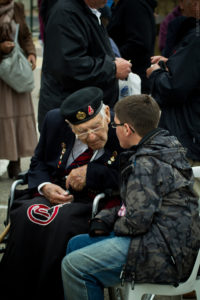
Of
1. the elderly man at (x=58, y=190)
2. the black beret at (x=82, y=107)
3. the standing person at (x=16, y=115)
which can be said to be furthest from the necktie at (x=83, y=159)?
the standing person at (x=16, y=115)

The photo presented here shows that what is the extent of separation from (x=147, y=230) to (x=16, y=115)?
110 inches

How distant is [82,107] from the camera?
258 centimetres

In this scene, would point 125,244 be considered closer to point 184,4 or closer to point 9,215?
point 9,215

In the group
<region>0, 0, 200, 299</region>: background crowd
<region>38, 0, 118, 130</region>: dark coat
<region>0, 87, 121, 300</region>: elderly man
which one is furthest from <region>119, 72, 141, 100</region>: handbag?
<region>0, 87, 121, 300</region>: elderly man

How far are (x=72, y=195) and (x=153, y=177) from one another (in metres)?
0.80

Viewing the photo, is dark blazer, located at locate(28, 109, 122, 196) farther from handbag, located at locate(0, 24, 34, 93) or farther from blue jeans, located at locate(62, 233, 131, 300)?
handbag, located at locate(0, 24, 34, 93)

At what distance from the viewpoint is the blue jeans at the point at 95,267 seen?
214cm

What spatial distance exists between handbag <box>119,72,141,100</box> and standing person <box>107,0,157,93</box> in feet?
3.13

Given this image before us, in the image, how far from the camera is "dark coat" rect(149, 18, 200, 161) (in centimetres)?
294

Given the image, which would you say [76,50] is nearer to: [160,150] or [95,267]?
[160,150]

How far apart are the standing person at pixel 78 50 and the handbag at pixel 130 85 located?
0.40ft

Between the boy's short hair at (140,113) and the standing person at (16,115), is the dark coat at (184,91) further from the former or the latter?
the standing person at (16,115)

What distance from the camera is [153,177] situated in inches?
81.8

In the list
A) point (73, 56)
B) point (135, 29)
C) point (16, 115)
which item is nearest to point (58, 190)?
point (73, 56)
